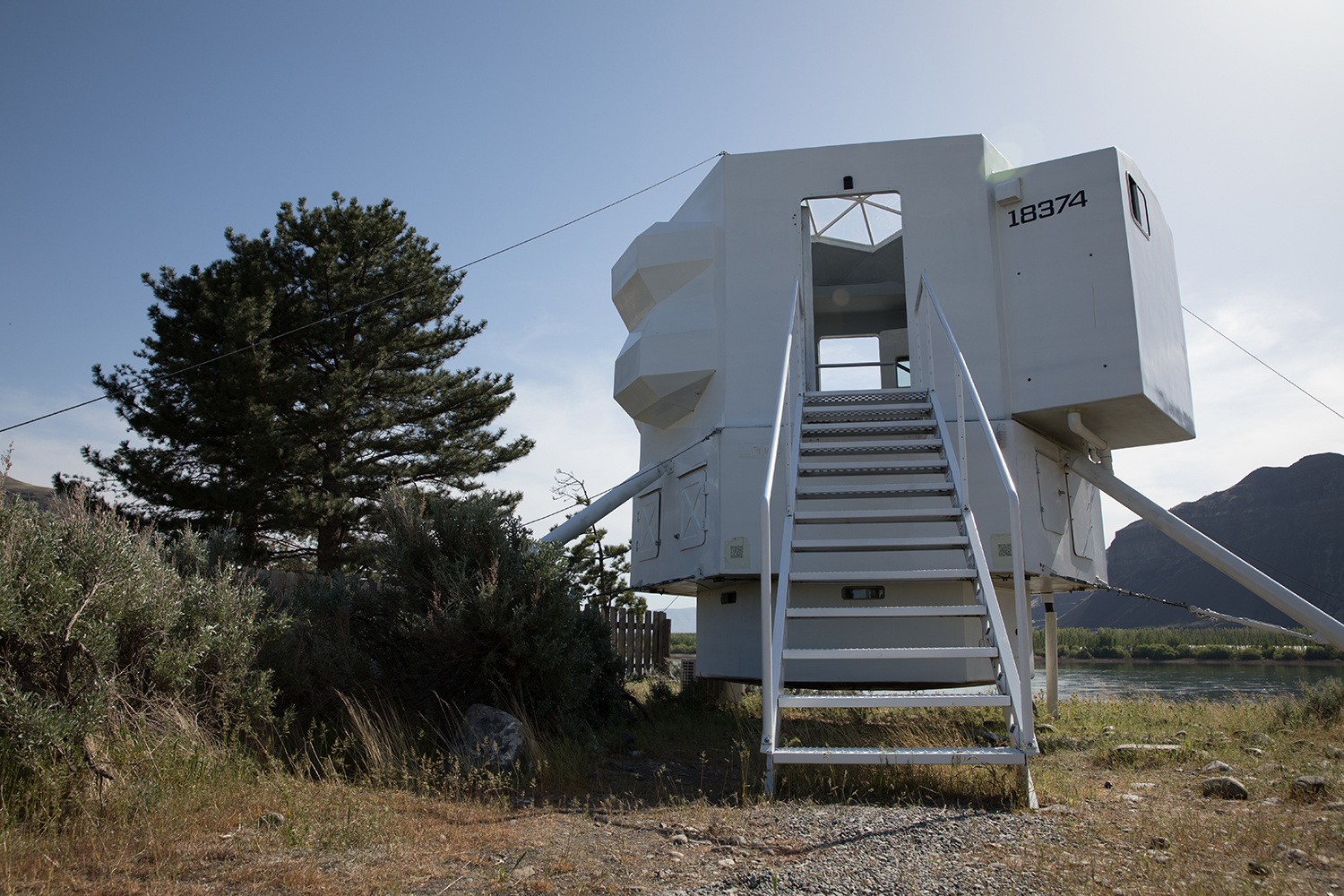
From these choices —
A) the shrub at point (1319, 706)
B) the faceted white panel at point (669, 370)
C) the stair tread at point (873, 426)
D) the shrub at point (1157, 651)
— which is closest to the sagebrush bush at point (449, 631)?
the stair tread at point (873, 426)

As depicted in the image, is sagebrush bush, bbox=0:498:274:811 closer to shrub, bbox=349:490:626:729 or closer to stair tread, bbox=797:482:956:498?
shrub, bbox=349:490:626:729

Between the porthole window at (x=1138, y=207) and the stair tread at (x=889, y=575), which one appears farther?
the porthole window at (x=1138, y=207)

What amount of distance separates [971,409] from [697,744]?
173 inches

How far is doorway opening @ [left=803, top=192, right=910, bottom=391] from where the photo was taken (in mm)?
10391

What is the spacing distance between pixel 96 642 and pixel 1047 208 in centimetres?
902

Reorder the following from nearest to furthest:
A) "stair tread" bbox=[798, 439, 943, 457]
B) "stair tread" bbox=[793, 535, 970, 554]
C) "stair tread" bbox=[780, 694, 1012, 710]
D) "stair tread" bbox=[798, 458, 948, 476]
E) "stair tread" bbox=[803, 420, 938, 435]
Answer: "stair tread" bbox=[780, 694, 1012, 710] < "stair tread" bbox=[793, 535, 970, 554] < "stair tread" bbox=[798, 458, 948, 476] < "stair tread" bbox=[798, 439, 943, 457] < "stair tread" bbox=[803, 420, 938, 435]

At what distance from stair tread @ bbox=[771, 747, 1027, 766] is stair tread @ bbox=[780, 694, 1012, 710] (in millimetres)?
250

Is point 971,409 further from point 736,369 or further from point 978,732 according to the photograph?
point 978,732

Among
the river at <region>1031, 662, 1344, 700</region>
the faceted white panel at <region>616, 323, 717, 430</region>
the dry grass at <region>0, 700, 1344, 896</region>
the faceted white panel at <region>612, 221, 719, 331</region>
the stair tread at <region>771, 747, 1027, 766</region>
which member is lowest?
the river at <region>1031, 662, 1344, 700</region>

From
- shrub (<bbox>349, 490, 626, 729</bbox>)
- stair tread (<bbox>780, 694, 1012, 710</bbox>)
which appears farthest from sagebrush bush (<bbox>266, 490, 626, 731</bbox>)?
stair tread (<bbox>780, 694, 1012, 710</bbox>)

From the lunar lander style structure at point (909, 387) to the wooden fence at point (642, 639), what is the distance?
13.0 feet

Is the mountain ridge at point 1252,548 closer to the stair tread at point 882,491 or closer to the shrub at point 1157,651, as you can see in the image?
the shrub at point 1157,651

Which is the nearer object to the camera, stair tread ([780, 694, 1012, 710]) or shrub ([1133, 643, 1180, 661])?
stair tread ([780, 694, 1012, 710])

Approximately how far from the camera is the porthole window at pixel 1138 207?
27.1 feet
